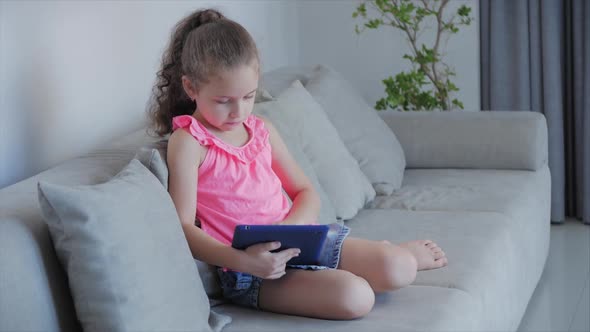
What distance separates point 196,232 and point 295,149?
72cm

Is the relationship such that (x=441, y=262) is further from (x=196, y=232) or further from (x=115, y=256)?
(x=115, y=256)

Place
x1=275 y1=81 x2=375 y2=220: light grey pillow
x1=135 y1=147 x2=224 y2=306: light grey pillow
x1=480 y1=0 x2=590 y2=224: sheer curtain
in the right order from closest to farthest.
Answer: x1=135 y1=147 x2=224 y2=306: light grey pillow → x1=275 y1=81 x2=375 y2=220: light grey pillow → x1=480 y1=0 x2=590 y2=224: sheer curtain

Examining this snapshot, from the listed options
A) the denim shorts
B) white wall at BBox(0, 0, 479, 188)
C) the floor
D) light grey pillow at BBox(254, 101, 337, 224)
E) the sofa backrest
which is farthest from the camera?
the floor

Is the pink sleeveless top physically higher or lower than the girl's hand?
higher

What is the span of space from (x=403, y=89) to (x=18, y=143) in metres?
2.21

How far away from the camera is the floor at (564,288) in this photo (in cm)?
296

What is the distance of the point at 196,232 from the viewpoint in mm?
1925

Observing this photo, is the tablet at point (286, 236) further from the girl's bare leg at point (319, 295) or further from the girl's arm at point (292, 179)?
the girl's arm at point (292, 179)

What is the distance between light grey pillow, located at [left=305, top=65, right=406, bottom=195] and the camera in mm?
3088

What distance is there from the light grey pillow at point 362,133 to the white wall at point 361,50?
1074mm

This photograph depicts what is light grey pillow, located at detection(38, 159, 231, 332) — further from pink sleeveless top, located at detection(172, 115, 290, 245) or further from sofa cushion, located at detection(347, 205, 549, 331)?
sofa cushion, located at detection(347, 205, 549, 331)

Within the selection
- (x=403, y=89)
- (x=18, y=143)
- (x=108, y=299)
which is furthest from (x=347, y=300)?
(x=403, y=89)

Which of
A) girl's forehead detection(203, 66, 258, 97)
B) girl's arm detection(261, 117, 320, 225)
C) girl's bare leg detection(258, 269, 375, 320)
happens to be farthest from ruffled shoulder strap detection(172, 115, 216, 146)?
girl's bare leg detection(258, 269, 375, 320)

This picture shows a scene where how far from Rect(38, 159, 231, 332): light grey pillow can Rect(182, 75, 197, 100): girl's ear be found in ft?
1.32
